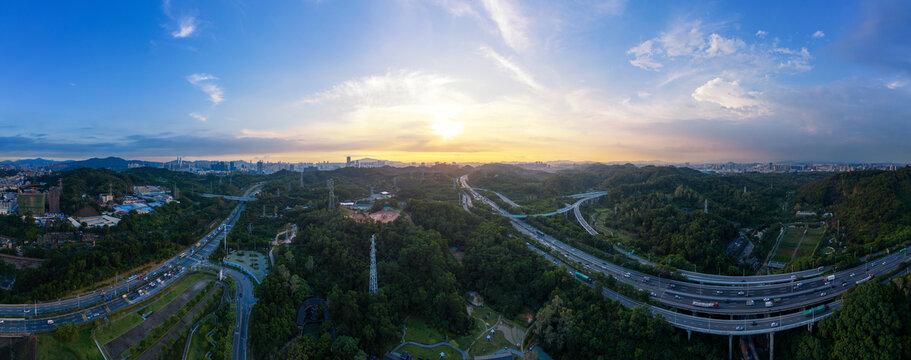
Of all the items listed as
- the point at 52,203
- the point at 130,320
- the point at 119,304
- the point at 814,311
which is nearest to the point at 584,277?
the point at 814,311

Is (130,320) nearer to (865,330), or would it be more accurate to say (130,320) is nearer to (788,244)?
(865,330)

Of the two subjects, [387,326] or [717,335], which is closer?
[717,335]

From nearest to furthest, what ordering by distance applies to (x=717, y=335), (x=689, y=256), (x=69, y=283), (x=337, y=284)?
(x=717, y=335) → (x=69, y=283) → (x=337, y=284) → (x=689, y=256)

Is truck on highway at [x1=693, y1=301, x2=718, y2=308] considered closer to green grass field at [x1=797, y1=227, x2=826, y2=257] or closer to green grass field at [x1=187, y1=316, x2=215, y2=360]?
green grass field at [x1=797, y1=227, x2=826, y2=257]

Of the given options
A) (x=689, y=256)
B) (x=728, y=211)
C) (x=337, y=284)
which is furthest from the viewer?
(x=728, y=211)

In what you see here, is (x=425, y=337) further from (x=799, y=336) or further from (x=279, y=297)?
(x=799, y=336)

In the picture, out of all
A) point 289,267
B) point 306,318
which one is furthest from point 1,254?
point 306,318
